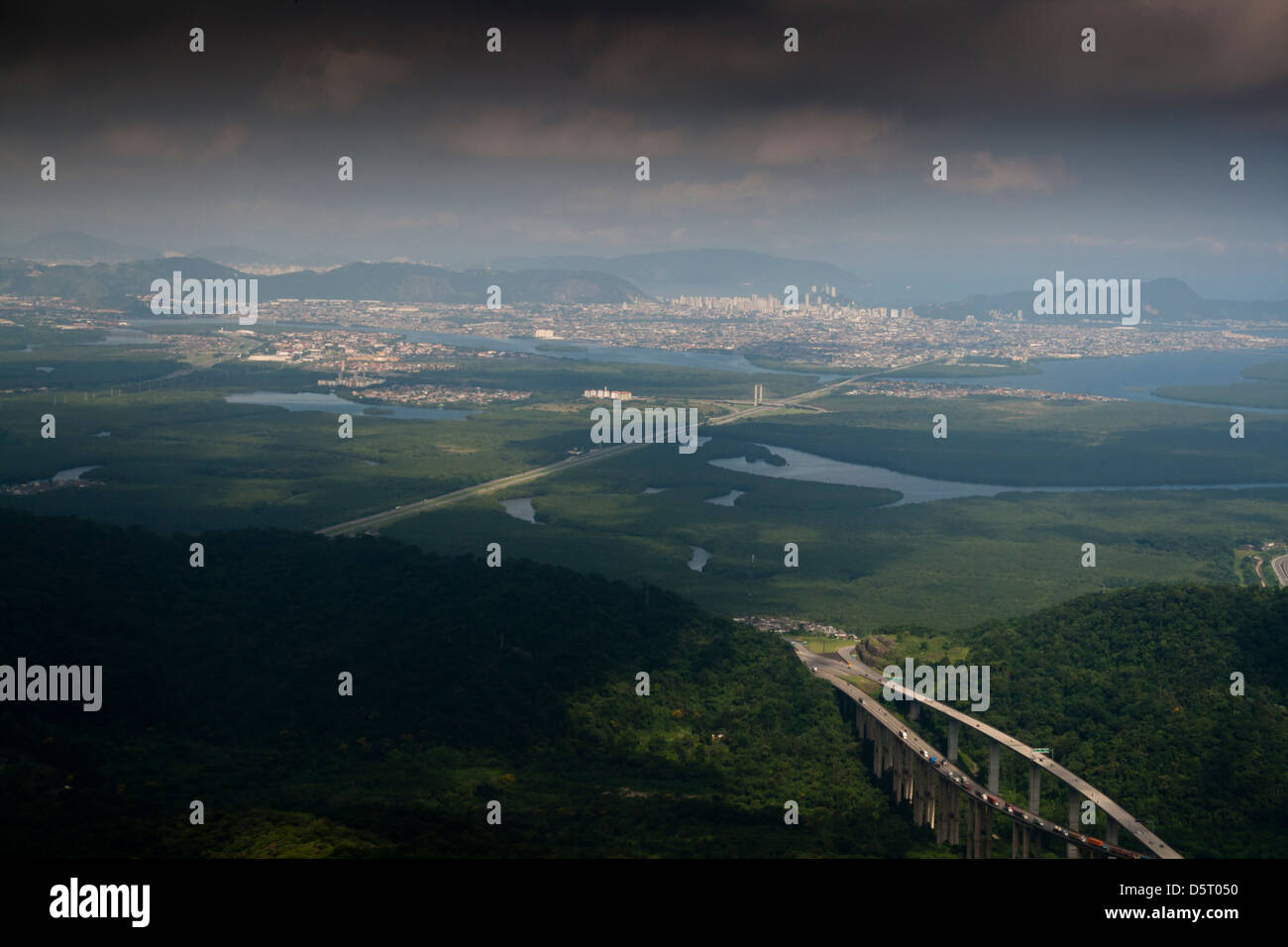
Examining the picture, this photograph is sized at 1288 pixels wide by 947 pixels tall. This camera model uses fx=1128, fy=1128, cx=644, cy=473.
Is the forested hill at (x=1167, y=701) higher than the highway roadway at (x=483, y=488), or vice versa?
the highway roadway at (x=483, y=488)

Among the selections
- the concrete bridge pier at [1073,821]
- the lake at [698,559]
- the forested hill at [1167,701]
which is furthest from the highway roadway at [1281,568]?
the concrete bridge pier at [1073,821]

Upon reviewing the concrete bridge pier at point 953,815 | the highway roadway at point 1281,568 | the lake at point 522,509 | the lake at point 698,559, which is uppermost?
the lake at point 522,509

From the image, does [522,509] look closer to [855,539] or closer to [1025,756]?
[855,539]

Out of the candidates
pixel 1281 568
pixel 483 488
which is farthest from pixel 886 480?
pixel 483 488

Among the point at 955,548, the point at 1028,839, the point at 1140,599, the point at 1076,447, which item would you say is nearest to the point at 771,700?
the point at 1028,839

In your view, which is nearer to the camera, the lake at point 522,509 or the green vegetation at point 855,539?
the green vegetation at point 855,539

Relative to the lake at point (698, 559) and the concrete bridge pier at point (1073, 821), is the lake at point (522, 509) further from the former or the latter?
the concrete bridge pier at point (1073, 821)

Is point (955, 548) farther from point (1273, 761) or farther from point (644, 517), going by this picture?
point (1273, 761)
